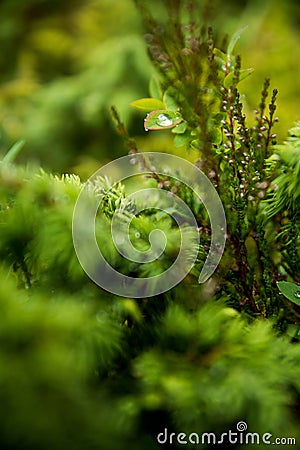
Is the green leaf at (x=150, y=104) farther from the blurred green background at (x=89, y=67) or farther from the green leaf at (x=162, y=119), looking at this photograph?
the blurred green background at (x=89, y=67)

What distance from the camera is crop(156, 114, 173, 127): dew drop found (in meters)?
0.64

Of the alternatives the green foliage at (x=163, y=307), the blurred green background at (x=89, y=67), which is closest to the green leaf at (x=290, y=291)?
the green foliage at (x=163, y=307)

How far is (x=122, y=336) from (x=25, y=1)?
9.73 feet

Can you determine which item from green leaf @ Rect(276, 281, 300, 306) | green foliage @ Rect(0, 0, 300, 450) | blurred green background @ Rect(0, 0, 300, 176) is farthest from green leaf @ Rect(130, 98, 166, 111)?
blurred green background @ Rect(0, 0, 300, 176)

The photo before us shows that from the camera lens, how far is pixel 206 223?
62 centimetres

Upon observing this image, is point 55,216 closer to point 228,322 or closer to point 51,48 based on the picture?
point 228,322

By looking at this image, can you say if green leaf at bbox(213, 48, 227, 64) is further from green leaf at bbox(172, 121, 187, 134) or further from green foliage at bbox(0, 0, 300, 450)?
green leaf at bbox(172, 121, 187, 134)

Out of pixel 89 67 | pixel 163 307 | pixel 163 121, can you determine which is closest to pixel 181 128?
pixel 163 121

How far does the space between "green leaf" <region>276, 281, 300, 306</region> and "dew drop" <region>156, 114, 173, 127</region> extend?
25cm

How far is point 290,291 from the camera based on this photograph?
1.86 ft

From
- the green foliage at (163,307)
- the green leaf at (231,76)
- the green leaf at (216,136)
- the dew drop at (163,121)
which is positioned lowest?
the green foliage at (163,307)

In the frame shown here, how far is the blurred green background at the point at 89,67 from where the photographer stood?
2.34 meters

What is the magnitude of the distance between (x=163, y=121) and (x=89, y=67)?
217 centimetres

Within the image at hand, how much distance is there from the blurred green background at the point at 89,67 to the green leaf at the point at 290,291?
163 centimetres
